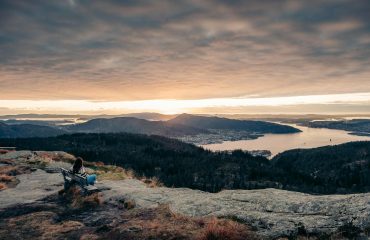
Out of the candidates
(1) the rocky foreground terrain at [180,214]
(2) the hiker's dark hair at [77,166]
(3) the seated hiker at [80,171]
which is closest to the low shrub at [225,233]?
(1) the rocky foreground terrain at [180,214]

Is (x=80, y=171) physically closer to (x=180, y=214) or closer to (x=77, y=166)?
(x=77, y=166)

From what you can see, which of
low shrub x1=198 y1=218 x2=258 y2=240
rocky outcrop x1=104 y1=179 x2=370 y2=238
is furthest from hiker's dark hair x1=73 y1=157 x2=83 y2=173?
low shrub x1=198 y1=218 x2=258 y2=240

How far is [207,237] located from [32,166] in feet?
134

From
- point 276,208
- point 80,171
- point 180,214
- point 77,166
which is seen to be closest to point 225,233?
point 180,214

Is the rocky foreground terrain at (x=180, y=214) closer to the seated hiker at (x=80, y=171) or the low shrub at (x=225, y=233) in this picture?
the low shrub at (x=225, y=233)

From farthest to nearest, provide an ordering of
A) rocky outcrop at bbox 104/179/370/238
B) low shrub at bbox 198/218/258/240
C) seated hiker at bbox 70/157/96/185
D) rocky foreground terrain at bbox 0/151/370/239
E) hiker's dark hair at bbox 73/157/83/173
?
hiker's dark hair at bbox 73/157/83/173 → seated hiker at bbox 70/157/96/185 → rocky foreground terrain at bbox 0/151/370/239 → rocky outcrop at bbox 104/179/370/238 → low shrub at bbox 198/218/258/240

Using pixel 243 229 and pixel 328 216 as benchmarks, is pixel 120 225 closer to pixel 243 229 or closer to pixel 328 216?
pixel 243 229

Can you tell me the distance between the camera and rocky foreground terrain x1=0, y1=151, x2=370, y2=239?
15180 mm

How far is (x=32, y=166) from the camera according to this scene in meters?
48.2

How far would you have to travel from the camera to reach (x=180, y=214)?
778 inches

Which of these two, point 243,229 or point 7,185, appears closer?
point 243,229

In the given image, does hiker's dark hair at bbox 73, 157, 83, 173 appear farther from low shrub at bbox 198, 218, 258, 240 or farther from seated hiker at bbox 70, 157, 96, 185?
low shrub at bbox 198, 218, 258, 240

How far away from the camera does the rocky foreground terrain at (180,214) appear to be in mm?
15180

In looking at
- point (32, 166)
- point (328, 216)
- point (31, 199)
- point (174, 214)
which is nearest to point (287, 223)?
point (328, 216)
